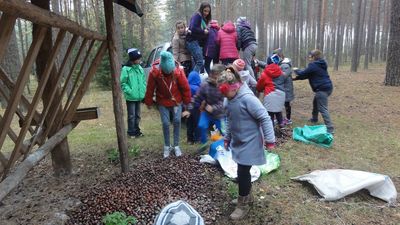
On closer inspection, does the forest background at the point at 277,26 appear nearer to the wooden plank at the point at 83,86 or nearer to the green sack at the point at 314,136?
the wooden plank at the point at 83,86

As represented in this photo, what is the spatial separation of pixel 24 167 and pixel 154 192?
1608mm

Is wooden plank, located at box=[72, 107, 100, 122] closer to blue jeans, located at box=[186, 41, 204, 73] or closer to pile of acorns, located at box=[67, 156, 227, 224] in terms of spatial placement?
pile of acorns, located at box=[67, 156, 227, 224]

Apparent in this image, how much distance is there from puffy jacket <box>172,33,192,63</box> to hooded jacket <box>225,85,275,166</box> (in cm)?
373

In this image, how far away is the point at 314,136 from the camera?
675cm

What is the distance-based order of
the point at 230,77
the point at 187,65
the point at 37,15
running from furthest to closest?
the point at 187,65
the point at 230,77
the point at 37,15

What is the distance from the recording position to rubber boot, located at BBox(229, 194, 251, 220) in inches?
162

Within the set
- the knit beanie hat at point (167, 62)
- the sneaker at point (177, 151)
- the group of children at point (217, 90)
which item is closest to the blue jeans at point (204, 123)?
the group of children at point (217, 90)

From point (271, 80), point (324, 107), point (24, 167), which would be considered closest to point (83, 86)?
point (24, 167)

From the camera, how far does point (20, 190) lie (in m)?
5.17

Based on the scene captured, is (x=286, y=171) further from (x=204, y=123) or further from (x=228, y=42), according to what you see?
(x=228, y=42)

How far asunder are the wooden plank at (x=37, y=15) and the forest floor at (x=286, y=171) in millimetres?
2234

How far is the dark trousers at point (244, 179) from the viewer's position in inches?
161

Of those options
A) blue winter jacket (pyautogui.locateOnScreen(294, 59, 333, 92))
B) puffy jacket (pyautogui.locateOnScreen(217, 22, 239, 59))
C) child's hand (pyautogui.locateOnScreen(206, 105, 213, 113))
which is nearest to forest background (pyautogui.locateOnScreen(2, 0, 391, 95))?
puffy jacket (pyautogui.locateOnScreen(217, 22, 239, 59))

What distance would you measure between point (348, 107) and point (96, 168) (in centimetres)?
750
